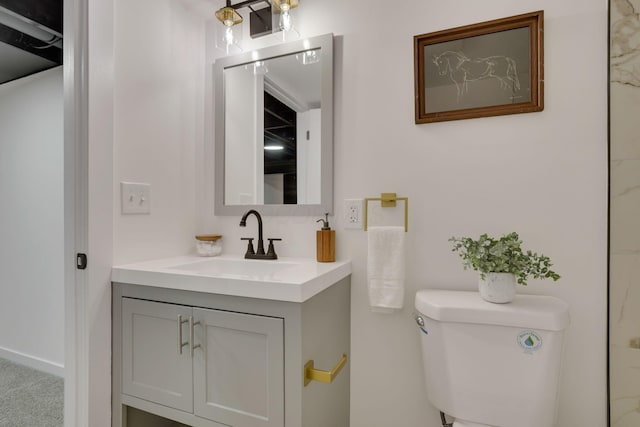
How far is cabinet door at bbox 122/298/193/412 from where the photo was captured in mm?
1138

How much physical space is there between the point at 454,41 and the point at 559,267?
941 mm

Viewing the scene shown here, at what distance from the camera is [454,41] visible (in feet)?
4.24

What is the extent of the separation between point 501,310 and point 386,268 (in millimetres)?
415

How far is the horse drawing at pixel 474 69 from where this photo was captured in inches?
47.6

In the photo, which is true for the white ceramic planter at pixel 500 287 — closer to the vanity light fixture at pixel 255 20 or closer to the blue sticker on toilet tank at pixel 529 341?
the blue sticker on toilet tank at pixel 529 341

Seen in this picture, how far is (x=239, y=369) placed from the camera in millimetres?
1062

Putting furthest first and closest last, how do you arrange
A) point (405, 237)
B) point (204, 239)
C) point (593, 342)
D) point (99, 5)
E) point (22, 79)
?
1. point (22, 79)
2. point (204, 239)
3. point (405, 237)
4. point (99, 5)
5. point (593, 342)

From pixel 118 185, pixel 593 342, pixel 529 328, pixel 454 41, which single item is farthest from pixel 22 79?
pixel 593 342

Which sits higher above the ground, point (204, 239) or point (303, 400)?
point (204, 239)

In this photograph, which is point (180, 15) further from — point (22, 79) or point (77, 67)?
point (22, 79)

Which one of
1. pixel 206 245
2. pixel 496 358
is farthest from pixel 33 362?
pixel 496 358

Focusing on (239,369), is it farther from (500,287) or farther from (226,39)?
(226,39)

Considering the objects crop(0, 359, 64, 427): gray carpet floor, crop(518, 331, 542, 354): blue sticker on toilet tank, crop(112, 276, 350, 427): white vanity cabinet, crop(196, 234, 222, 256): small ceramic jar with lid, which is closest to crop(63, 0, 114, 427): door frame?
crop(112, 276, 350, 427): white vanity cabinet

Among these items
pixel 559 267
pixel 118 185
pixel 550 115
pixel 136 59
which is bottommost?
pixel 559 267
